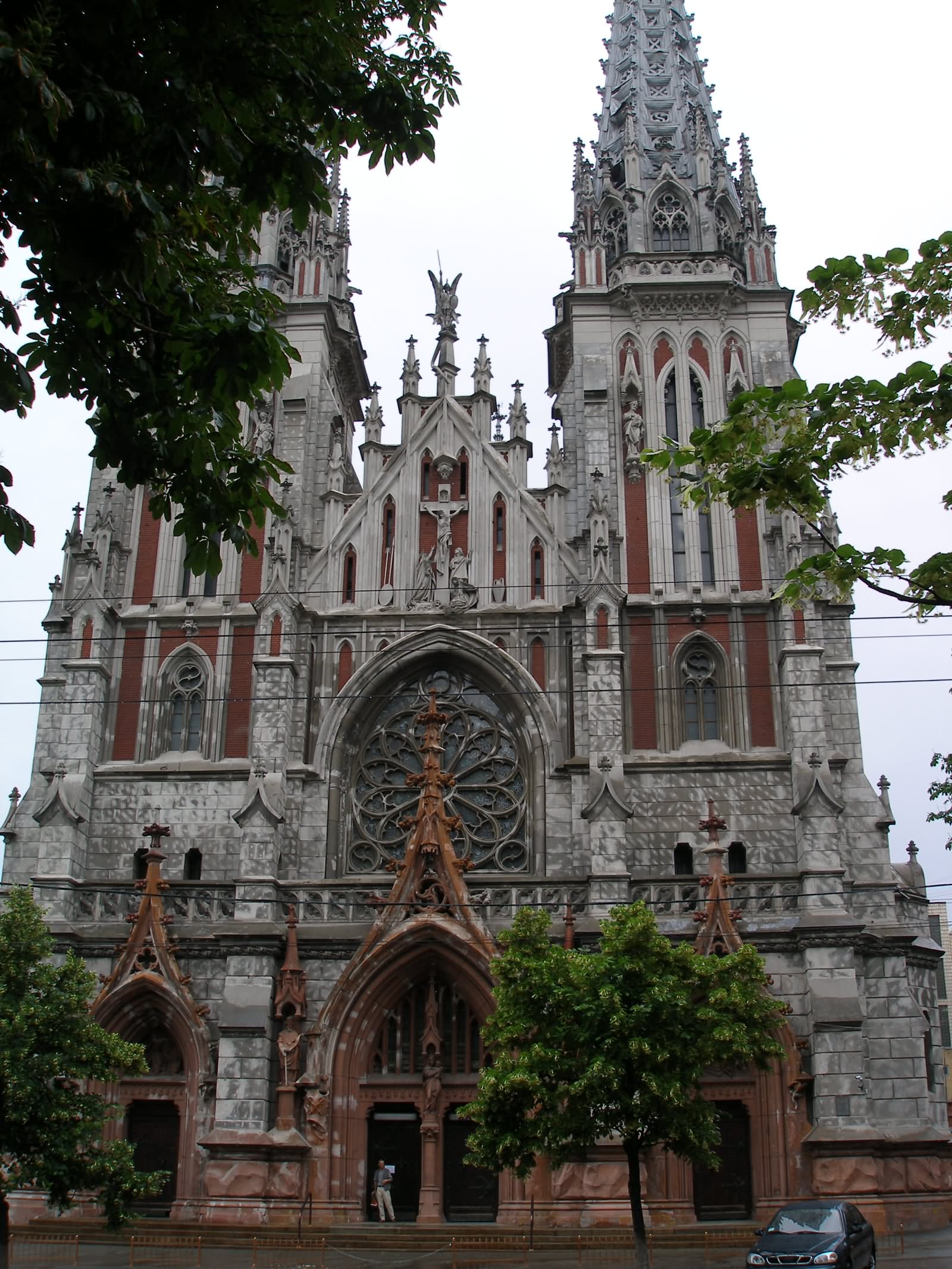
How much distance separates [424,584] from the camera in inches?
1281

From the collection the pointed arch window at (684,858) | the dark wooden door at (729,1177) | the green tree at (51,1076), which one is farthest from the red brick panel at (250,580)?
the dark wooden door at (729,1177)

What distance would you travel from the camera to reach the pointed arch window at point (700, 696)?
31.2m

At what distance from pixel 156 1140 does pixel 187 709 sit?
32.5 feet

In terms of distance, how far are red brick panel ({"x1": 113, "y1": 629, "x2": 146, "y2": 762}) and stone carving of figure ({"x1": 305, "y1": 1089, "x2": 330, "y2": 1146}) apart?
9449 mm

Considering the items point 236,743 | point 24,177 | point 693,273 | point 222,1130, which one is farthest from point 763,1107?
point 24,177

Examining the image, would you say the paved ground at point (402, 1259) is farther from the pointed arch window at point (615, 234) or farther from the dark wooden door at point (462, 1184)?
the pointed arch window at point (615, 234)

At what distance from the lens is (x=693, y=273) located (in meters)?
36.1

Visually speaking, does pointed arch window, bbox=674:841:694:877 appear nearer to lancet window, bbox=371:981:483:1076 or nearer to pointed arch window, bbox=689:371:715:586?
lancet window, bbox=371:981:483:1076

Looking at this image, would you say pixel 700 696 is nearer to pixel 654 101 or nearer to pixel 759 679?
pixel 759 679

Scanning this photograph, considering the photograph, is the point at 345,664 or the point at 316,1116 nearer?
the point at 316,1116

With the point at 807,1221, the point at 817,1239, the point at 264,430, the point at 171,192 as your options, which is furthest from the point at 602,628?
the point at 171,192

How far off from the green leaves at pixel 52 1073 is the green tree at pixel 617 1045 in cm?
553

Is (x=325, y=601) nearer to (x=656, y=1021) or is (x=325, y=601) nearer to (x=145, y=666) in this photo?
(x=145, y=666)

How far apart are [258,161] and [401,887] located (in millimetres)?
20756
